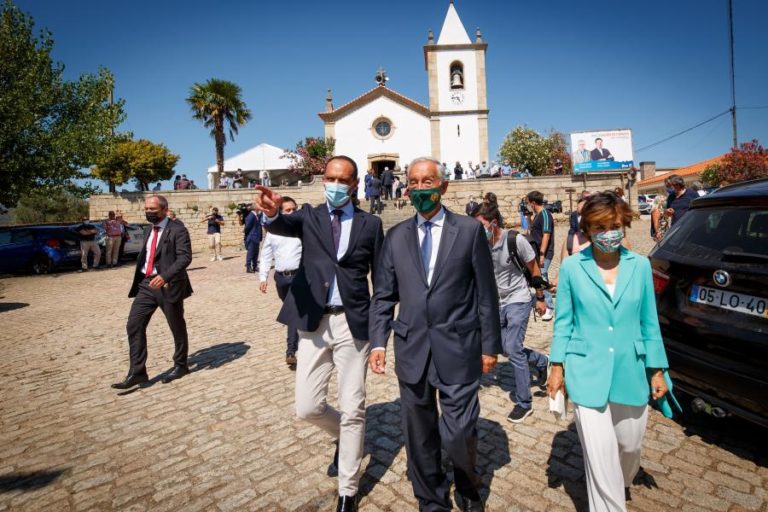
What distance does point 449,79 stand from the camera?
3375 cm

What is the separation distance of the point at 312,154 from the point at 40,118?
17301mm

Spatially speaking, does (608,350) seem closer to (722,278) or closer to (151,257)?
(722,278)

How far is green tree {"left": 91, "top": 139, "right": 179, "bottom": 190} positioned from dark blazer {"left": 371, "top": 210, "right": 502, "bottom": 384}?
109 ft

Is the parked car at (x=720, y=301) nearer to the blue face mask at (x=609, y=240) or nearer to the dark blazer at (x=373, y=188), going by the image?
the blue face mask at (x=609, y=240)

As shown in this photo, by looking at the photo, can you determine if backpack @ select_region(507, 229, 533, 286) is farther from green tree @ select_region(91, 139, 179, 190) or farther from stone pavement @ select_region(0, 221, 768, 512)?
Answer: green tree @ select_region(91, 139, 179, 190)

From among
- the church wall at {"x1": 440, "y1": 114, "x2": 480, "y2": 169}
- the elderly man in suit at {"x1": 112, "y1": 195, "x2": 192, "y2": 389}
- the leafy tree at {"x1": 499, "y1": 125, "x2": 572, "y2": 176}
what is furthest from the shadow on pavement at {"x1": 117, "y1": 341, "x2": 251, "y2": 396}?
the leafy tree at {"x1": 499, "y1": 125, "x2": 572, "y2": 176}

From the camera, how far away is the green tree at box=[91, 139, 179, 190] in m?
31.3

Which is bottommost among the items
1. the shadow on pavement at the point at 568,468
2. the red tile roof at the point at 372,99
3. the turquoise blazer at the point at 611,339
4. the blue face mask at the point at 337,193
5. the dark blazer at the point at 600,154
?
the shadow on pavement at the point at 568,468

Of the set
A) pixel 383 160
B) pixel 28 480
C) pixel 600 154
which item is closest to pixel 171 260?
pixel 28 480

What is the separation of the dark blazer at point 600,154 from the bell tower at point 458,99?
27.8ft

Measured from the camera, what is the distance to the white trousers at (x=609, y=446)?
2188mm

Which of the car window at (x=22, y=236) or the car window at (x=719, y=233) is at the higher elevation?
the car window at (x=22, y=236)

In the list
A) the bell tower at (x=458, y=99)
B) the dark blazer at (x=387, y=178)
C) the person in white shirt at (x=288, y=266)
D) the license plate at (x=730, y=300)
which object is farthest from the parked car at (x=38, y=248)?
the bell tower at (x=458, y=99)

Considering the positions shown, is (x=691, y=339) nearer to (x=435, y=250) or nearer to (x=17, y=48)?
(x=435, y=250)
